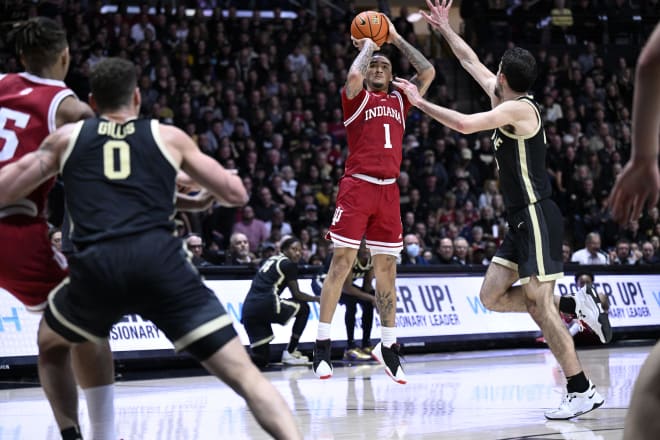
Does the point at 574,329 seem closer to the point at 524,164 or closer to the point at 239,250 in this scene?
the point at 239,250

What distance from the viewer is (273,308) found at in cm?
1129

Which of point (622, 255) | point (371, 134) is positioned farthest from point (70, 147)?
Answer: point (622, 255)

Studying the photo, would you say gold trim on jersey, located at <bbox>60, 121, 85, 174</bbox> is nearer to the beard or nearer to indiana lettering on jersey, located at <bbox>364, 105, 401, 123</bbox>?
indiana lettering on jersey, located at <bbox>364, 105, 401, 123</bbox>

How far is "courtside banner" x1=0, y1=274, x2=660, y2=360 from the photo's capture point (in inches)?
402

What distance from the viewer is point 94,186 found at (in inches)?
156

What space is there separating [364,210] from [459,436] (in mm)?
2631

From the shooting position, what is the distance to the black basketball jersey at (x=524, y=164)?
265 inches

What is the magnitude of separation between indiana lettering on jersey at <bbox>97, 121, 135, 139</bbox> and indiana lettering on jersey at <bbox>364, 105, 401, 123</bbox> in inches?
159

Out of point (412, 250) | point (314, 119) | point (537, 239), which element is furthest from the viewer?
point (314, 119)

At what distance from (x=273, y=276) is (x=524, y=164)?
525 centimetres

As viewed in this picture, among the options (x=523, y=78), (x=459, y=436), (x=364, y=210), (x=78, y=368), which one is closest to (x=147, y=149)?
(x=78, y=368)

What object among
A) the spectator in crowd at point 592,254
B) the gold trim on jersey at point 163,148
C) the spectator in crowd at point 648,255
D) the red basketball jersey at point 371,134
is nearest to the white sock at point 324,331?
the red basketball jersey at point 371,134

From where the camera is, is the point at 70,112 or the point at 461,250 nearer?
the point at 70,112

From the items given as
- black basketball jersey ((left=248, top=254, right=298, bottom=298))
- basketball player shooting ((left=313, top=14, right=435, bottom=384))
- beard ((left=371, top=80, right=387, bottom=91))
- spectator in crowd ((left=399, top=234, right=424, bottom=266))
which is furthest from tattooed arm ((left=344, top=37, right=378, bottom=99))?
spectator in crowd ((left=399, top=234, right=424, bottom=266))
